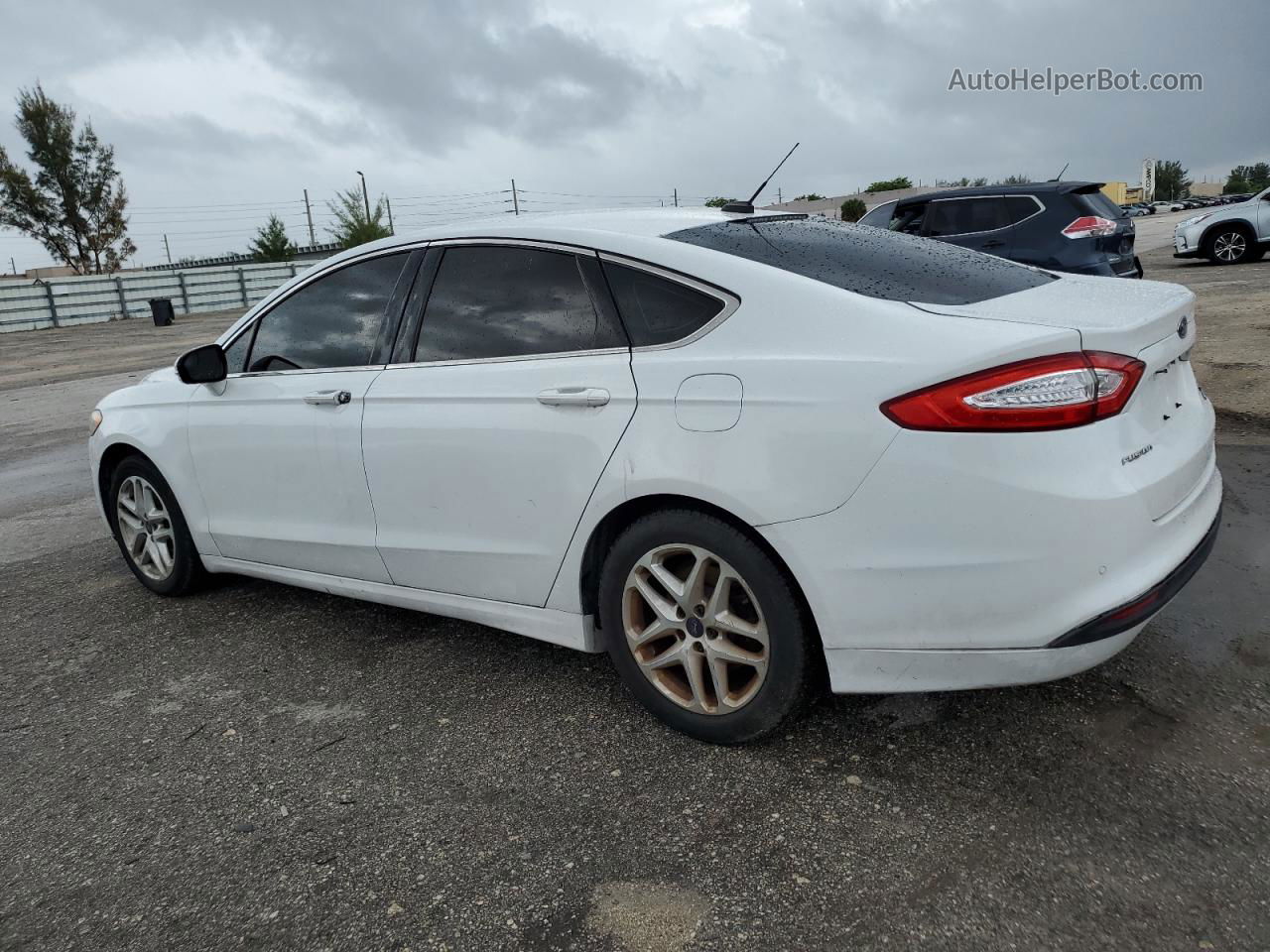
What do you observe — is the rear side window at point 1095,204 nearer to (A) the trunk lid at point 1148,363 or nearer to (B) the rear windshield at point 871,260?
(B) the rear windshield at point 871,260

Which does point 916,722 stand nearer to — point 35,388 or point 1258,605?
point 1258,605

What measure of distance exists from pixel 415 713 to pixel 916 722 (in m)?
1.62

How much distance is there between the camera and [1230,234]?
60.5ft

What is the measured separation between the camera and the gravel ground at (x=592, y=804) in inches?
88.0

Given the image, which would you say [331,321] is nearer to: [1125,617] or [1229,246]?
[1125,617]

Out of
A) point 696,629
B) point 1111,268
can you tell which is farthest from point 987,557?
point 1111,268

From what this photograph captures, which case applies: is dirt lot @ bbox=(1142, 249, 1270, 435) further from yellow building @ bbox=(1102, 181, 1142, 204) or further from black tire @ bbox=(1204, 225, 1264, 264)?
yellow building @ bbox=(1102, 181, 1142, 204)

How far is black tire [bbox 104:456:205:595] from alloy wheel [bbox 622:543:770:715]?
249 centimetres

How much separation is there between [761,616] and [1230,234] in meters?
19.7

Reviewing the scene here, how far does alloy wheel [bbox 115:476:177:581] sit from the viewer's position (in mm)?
4539

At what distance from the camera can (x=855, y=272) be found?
2.84 m

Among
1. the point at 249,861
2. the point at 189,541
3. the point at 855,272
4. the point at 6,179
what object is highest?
the point at 6,179

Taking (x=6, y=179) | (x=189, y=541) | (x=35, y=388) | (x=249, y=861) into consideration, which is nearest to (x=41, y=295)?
(x=6, y=179)

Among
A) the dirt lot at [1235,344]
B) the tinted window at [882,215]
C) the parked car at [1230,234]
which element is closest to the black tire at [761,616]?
the dirt lot at [1235,344]
